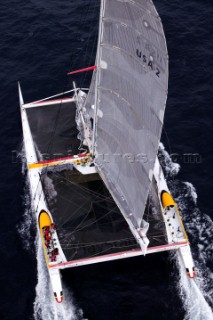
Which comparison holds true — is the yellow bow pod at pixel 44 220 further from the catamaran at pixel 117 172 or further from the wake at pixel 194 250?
the wake at pixel 194 250

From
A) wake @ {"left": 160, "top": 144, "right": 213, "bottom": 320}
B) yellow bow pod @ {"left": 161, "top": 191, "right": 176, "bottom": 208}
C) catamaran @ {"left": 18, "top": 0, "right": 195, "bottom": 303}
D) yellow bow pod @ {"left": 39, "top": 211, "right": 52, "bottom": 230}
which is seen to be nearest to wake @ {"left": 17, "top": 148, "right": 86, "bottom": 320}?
catamaran @ {"left": 18, "top": 0, "right": 195, "bottom": 303}

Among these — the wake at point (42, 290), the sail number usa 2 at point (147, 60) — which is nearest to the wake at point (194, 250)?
the wake at point (42, 290)

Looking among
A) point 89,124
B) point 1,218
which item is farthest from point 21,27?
point 1,218

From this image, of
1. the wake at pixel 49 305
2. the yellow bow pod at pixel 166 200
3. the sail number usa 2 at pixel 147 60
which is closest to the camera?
the sail number usa 2 at pixel 147 60

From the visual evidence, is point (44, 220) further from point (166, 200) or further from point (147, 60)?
point (147, 60)

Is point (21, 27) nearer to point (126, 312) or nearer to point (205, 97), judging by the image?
point (205, 97)

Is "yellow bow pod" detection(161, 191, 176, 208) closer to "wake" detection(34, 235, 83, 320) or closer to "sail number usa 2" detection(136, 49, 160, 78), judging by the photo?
"sail number usa 2" detection(136, 49, 160, 78)
